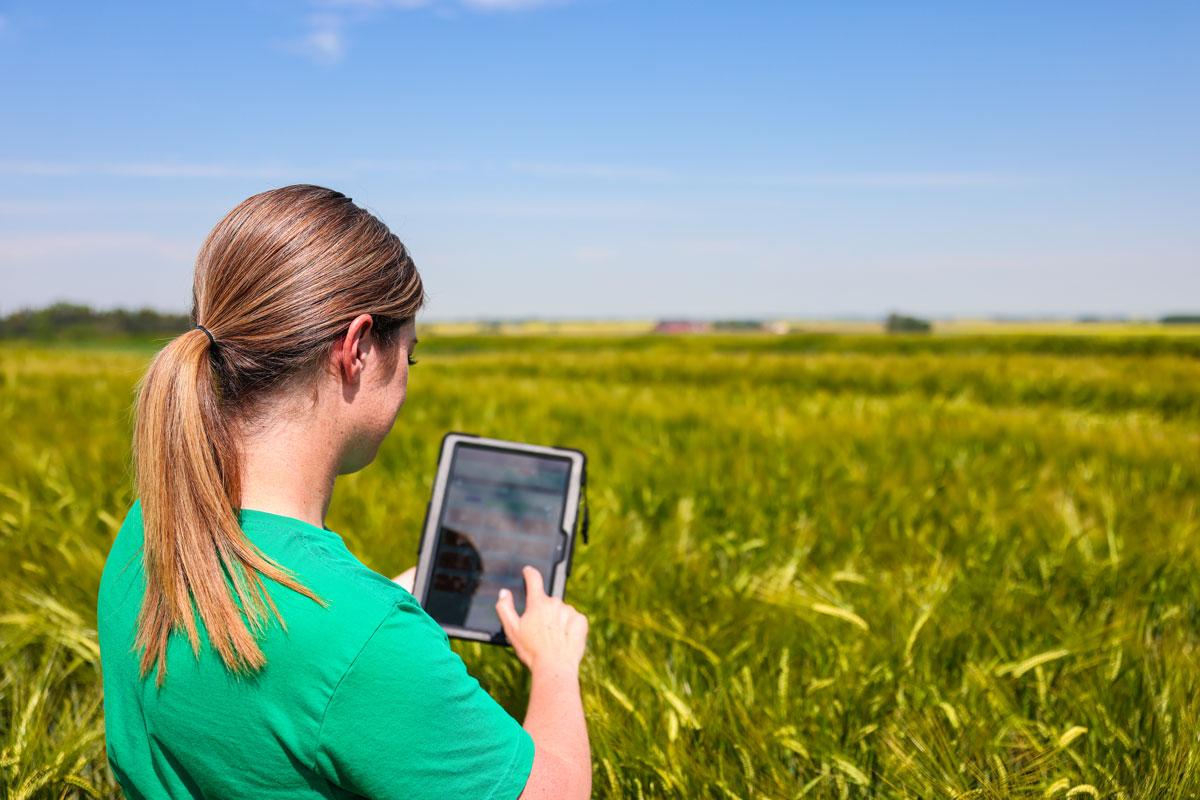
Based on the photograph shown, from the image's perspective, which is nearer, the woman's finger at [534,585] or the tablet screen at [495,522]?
the woman's finger at [534,585]

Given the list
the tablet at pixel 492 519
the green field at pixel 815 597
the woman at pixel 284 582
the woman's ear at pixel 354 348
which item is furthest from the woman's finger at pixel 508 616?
the green field at pixel 815 597

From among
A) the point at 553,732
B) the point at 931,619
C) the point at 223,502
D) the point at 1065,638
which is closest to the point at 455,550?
the point at 553,732

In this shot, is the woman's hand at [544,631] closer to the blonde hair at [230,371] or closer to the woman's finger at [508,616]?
the woman's finger at [508,616]

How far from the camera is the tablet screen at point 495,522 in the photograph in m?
1.83

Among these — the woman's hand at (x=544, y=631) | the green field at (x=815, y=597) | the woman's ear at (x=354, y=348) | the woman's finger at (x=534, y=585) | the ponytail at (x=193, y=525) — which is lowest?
the green field at (x=815, y=597)

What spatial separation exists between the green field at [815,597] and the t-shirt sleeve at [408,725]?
2.04 feet

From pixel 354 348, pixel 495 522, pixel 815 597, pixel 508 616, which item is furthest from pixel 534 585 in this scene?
pixel 815 597

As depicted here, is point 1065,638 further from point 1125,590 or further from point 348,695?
point 348,695

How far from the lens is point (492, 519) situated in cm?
184

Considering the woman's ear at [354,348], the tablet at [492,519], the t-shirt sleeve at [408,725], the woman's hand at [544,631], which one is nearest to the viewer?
the t-shirt sleeve at [408,725]

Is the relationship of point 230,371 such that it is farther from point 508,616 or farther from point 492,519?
point 492,519

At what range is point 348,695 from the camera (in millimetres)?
967

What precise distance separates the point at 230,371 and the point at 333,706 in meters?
0.45

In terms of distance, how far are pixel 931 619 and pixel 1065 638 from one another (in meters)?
0.37
